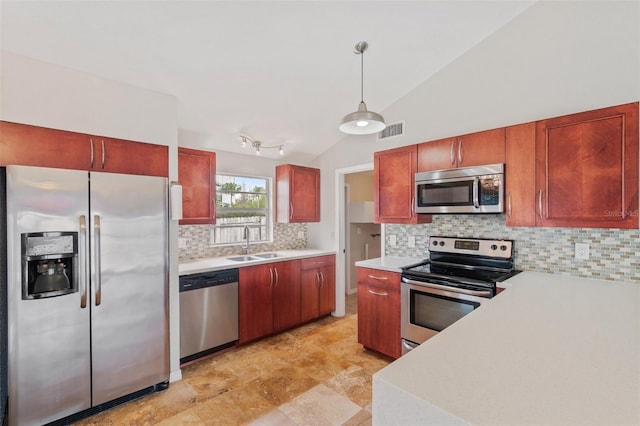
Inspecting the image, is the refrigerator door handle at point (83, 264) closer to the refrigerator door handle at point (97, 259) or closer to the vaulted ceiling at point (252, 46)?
the refrigerator door handle at point (97, 259)

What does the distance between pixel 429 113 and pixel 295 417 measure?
307cm

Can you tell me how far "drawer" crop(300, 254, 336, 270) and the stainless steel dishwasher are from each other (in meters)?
0.97

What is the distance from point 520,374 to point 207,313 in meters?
2.78

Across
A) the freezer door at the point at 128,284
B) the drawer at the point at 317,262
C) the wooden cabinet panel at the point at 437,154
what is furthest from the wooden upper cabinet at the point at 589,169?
the freezer door at the point at 128,284

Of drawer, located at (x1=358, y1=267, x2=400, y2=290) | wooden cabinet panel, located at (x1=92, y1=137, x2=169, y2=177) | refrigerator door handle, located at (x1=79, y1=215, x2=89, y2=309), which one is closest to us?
refrigerator door handle, located at (x1=79, y1=215, x2=89, y2=309)

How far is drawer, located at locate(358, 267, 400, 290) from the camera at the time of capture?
109 inches

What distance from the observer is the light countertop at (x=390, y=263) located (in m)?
2.83

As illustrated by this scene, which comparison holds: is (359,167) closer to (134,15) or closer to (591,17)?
(591,17)

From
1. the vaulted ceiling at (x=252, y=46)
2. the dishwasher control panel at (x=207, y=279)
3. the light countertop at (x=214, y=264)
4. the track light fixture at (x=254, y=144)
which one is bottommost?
the dishwasher control panel at (x=207, y=279)

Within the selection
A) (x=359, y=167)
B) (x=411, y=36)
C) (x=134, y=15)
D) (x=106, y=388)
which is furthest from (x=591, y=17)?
(x=106, y=388)

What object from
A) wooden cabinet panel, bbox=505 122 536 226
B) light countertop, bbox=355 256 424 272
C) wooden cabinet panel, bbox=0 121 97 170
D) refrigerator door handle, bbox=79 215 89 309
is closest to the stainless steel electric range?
light countertop, bbox=355 256 424 272

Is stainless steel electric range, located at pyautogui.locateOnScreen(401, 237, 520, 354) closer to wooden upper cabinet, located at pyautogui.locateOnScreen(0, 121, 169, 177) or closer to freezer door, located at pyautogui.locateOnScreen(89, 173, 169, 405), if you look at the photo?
freezer door, located at pyautogui.locateOnScreen(89, 173, 169, 405)

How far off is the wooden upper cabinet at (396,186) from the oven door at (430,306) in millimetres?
714

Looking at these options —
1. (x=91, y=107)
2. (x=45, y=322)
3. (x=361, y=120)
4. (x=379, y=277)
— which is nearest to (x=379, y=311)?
(x=379, y=277)
